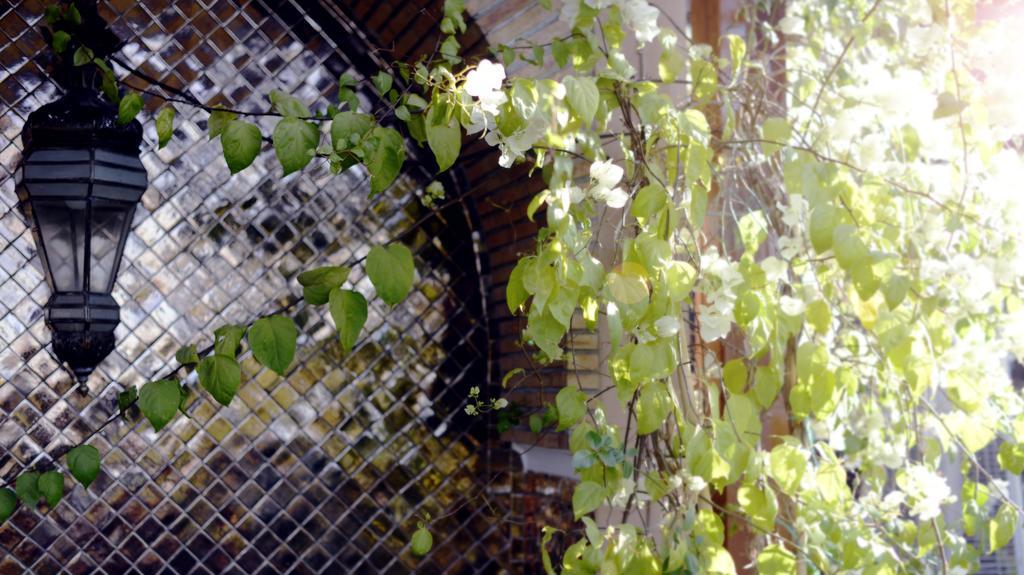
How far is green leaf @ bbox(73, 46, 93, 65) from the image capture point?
2.49 m

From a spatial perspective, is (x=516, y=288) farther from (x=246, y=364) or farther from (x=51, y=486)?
(x=246, y=364)

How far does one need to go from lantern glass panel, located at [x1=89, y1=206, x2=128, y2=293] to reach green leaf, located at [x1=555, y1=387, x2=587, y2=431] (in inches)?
46.0

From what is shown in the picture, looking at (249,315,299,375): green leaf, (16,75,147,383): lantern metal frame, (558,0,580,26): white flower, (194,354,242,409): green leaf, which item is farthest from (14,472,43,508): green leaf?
(558,0,580,26): white flower

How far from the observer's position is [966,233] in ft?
8.12

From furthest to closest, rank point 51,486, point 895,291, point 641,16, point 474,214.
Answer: point 474,214 < point 51,486 < point 641,16 < point 895,291

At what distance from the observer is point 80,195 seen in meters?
2.36

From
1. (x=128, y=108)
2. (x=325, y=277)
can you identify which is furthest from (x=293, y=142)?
(x=128, y=108)

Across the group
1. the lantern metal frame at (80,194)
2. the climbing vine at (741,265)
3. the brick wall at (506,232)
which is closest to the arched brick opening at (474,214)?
the brick wall at (506,232)

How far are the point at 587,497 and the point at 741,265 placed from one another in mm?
583

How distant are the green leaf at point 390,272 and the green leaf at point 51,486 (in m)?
0.88

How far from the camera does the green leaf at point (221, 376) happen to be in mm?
1800

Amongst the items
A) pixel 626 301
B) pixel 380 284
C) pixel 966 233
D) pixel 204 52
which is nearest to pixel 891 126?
Result: pixel 966 233

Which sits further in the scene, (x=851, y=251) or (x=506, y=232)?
(x=506, y=232)

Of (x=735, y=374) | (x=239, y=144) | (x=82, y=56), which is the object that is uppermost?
(x=82, y=56)
